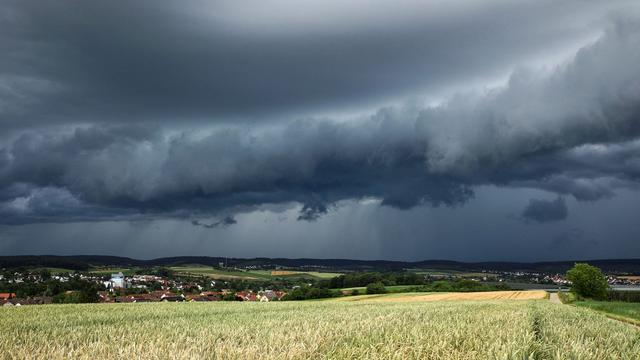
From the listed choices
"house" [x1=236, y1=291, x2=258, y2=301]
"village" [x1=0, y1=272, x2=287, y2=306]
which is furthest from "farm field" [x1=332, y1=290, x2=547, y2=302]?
"village" [x1=0, y1=272, x2=287, y2=306]

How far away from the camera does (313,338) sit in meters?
9.69

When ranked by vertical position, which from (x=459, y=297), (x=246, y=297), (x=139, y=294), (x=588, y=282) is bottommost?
(x=246, y=297)

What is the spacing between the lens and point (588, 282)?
88188mm

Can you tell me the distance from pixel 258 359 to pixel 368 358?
1.50m

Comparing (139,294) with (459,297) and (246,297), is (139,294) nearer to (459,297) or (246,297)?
(246,297)

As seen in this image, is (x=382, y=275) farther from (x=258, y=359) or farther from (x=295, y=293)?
(x=258, y=359)

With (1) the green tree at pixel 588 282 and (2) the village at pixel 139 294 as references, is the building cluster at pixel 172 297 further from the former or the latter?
(1) the green tree at pixel 588 282

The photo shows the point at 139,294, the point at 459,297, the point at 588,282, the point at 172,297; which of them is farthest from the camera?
the point at 139,294

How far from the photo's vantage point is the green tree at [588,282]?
8719 centimetres

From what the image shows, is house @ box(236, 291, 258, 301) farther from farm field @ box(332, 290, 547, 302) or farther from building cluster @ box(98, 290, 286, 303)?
farm field @ box(332, 290, 547, 302)

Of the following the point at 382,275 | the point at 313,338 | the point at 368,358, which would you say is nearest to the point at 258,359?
the point at 368,358

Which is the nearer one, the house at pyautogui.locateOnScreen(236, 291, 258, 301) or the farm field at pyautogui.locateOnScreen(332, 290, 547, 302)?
the farm field at pyautogui.locateOnScreen(332, 290, 547, 302)

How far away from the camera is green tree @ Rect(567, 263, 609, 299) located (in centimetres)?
8719

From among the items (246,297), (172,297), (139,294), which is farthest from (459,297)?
(139,294)
